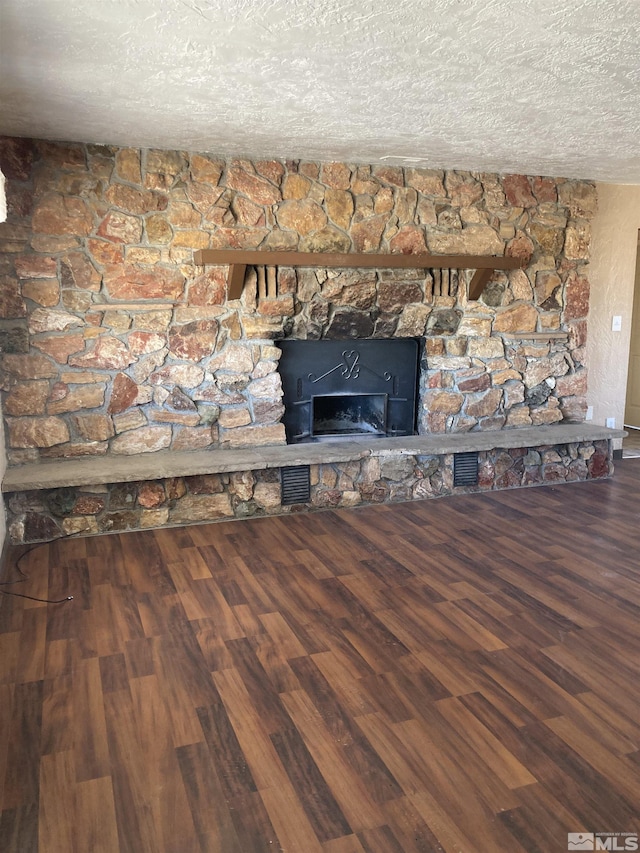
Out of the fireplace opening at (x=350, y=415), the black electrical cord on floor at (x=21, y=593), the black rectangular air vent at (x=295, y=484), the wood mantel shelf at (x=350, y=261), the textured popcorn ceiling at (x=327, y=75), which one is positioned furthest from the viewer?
the fireplace opening at (x=350, y=415)

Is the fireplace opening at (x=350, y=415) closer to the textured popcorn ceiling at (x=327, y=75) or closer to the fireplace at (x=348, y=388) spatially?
the fireplace at (x=348, y=388)

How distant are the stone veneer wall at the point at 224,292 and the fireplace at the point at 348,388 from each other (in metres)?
0.14

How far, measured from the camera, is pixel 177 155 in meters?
3.66

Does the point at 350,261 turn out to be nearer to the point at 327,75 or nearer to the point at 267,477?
the point at 267,477

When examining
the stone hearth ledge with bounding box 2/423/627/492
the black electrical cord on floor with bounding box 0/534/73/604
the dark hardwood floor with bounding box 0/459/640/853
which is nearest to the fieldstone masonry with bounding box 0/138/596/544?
the stone hearth ledge with bounding box 2/423/627/492

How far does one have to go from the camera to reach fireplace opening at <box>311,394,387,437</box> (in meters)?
4.53

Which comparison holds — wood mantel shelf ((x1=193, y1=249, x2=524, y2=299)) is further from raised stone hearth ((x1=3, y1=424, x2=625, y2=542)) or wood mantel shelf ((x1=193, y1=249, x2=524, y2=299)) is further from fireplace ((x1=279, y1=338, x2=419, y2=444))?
raised stone hearth ((x1=3, y1=424, x2=625, y2=542))

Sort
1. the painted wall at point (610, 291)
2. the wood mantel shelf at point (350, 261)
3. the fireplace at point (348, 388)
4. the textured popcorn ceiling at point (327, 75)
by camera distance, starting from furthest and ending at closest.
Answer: the painted wall at point (610, 291) → the fireplace at point (348, 388) → the wood mantel shelf at point (350, 261) → the textured popcorn ceiling at point (327, 75)

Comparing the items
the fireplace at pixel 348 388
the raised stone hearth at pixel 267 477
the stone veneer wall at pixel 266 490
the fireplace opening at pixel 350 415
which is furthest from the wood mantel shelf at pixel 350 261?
the stone veneer wall at pixel 266 490

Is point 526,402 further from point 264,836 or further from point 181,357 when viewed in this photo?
point 264,836

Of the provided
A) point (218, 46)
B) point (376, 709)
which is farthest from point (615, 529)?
point (218, 46)

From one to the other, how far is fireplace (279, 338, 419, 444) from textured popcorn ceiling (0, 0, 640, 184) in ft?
4.09

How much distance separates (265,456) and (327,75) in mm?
2097

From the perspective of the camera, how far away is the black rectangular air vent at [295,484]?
395cm
